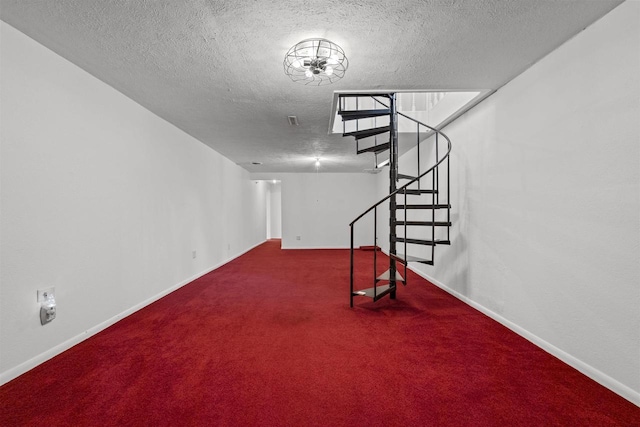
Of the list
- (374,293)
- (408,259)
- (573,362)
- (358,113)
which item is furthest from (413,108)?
(573,362)

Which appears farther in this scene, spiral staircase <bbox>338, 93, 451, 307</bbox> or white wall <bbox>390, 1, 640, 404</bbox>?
spiral staircase <bbox>338, 93, 451, 307</bbox>

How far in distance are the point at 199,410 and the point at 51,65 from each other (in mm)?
2692

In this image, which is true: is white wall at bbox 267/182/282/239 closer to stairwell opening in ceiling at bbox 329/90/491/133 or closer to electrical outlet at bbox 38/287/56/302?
stairwell opening in ceiling at bbox 329/90/491/133

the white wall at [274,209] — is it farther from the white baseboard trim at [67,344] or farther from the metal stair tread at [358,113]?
the metal stair tread at [358,113]

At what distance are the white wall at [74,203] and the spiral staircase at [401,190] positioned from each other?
2404mm

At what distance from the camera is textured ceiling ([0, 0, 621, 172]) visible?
1588 millimetres

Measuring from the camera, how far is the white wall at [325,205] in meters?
8.34

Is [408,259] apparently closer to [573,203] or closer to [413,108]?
[573,203]

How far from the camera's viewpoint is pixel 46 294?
6.40 feet

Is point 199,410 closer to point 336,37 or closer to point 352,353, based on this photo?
point 352,353

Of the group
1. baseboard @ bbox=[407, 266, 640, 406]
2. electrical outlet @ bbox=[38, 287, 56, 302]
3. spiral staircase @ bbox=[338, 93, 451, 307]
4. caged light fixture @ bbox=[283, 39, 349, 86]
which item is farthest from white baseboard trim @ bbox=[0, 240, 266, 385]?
baseboard @ bbox=[407, 266, 640, 406]

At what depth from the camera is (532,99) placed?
2225mm

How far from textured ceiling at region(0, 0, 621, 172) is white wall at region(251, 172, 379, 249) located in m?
5.32

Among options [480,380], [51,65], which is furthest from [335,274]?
[51,65]
